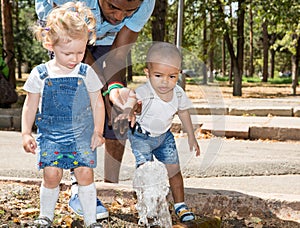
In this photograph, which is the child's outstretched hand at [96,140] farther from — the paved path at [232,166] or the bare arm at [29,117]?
the paved path at [232,166]

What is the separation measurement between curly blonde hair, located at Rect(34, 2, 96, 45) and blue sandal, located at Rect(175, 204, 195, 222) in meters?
1.31

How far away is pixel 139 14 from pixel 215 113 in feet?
3.26

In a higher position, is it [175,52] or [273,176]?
[175,52]

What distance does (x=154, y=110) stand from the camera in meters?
3.25

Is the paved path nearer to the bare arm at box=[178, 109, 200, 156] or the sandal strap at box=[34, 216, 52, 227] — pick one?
the bare arm at box=[178, 109, 200, 156]

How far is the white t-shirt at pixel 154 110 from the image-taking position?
3230 millimetres

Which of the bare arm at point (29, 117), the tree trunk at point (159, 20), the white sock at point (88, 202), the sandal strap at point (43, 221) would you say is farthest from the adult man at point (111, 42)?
the tree trunk at point (159, 20)

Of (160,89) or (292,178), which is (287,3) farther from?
(160,89)

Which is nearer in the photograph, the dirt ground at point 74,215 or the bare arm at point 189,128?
the dirt ground at point 74,215

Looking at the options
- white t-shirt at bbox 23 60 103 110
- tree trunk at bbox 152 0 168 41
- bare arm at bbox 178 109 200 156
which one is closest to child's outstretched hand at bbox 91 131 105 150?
white t-shirt at bbox 23 60 103 110

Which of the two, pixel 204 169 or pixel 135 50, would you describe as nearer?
pixel 135 50

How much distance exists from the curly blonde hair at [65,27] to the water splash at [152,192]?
0.90 meters

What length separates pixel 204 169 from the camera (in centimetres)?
571

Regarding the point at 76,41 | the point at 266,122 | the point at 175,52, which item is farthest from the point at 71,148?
the point at 266,122
